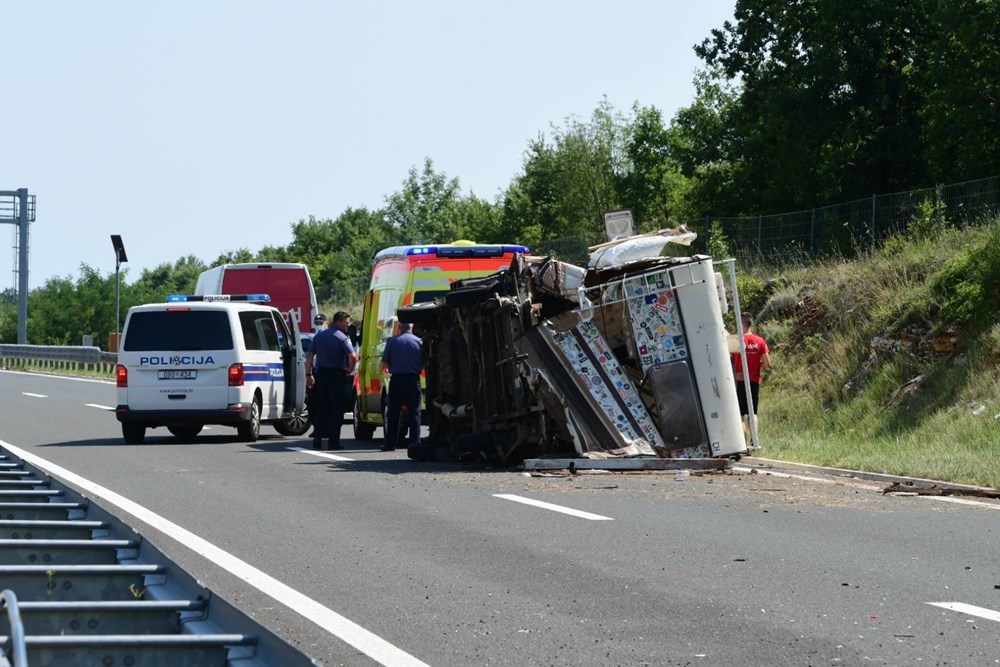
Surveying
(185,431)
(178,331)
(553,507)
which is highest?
(178,331)

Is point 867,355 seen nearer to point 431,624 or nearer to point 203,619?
point 431,624

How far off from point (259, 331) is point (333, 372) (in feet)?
8.91

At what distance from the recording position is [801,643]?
6.95 metres

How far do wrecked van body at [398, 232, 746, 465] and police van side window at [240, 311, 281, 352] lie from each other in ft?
18.3

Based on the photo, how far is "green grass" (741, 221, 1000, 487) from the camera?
17.3 metres

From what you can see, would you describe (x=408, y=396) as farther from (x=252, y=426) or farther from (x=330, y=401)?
(x=252, y=426)

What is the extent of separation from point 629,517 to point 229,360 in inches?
411

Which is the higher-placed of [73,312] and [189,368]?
[73,312]

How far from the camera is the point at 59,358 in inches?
2040

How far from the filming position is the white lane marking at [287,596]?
22.3 feet

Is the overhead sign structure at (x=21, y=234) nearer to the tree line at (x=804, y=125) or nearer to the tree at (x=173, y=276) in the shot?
the tree line at (x=804, y=125)

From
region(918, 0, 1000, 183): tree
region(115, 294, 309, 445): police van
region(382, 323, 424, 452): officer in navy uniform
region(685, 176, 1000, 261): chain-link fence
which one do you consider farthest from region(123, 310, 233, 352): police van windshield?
region(918, 0, 1000, 183): tree

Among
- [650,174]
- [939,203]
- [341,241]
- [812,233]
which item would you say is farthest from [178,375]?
[341,241]

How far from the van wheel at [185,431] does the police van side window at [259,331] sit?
1.85 metres
